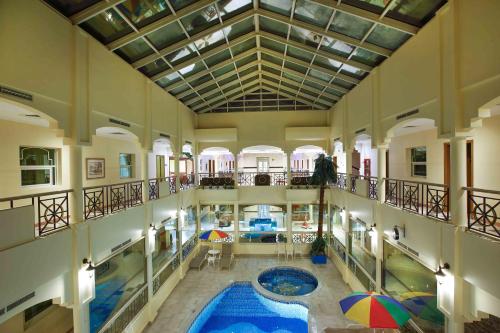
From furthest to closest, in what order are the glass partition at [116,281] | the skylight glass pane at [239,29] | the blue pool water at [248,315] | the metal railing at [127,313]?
the blue pool water at [248,315] < the skylight glass pane at [239,29] < the metal railing at [127,313] < the glass partition at [116,281]

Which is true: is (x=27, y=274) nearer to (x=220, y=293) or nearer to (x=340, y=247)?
(x=220, y=293)

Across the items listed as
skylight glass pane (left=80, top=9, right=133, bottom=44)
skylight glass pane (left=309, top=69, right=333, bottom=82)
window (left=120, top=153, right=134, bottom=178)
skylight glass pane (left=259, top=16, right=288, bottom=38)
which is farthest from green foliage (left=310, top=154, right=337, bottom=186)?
skylight glass pane (left=80, top=9, right=133, bottom=44)

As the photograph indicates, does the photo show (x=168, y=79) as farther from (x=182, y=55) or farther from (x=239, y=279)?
(x=239, y=279)

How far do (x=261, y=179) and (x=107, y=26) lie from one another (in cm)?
1018

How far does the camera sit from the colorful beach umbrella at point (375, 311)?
5227mm

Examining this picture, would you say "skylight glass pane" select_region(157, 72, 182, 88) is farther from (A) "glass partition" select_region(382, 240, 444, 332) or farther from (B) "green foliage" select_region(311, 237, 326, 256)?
(B) "green foliage" select_region(311, 237, 326, 256)

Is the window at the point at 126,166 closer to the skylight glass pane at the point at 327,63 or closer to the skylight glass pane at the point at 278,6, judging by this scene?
the skylight glass pane at the point at 278,6

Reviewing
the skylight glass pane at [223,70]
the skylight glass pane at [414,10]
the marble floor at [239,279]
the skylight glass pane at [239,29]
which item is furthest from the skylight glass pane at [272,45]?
the marble floor at [239,279]

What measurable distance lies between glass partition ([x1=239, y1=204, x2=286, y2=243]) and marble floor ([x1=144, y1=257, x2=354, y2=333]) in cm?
121

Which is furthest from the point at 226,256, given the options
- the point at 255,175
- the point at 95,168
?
the point at 95,168

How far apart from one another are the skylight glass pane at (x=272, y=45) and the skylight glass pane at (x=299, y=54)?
11.0 inches

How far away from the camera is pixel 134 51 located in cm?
751

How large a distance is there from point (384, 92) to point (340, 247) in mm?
7837

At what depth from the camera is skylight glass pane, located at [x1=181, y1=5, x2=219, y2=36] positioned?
22.8 ft
